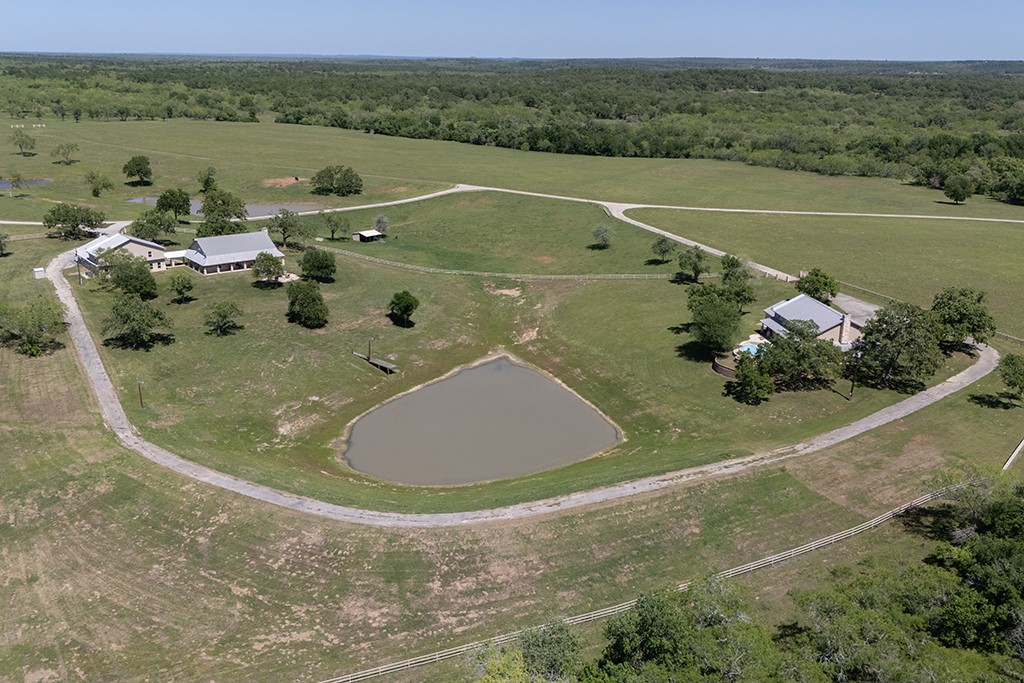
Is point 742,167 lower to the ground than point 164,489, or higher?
higher

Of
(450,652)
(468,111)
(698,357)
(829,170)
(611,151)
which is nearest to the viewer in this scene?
(450,652)

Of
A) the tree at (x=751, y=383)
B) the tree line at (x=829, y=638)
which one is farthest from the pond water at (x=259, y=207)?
the tree line at (x=829, y=638)

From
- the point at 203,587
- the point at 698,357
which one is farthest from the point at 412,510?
the point at 698,357

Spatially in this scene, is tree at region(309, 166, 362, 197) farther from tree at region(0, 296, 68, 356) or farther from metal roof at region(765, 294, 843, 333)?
metal roof at region(765, 294, 843, 333)

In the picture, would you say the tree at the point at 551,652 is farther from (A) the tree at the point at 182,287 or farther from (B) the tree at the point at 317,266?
(B) the tree at the point at 317,266

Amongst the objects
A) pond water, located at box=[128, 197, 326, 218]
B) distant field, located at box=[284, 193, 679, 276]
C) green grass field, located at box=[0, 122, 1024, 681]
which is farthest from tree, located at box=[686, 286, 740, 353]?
pond water, located at box=[128, 197, 326, 218]

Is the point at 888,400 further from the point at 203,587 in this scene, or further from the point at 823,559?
the point at 203,587

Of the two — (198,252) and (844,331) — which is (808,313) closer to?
(844,331)
